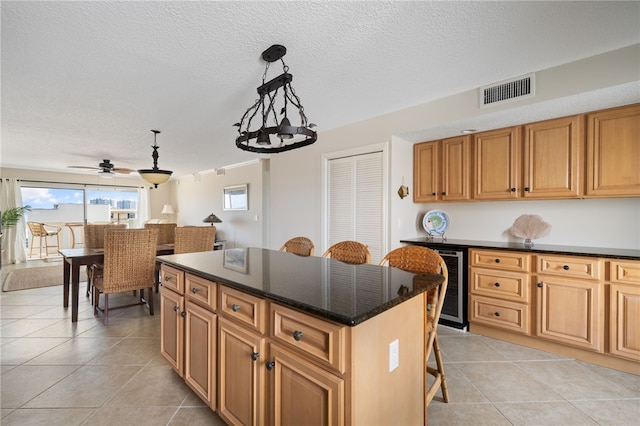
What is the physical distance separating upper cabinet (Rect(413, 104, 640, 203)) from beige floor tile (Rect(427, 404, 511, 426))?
195cm

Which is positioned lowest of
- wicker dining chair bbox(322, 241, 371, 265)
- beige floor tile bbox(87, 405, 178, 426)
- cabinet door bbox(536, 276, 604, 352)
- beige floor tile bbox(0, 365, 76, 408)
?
beige floor tile bbox(87, 405, 178, 426)

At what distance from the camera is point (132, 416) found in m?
1.71

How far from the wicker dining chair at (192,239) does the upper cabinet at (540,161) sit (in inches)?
119

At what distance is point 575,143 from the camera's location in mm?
2447

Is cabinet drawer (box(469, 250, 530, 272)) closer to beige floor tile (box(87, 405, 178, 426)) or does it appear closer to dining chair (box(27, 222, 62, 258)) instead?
beige floor tile (box(87, 405, 178, 426))

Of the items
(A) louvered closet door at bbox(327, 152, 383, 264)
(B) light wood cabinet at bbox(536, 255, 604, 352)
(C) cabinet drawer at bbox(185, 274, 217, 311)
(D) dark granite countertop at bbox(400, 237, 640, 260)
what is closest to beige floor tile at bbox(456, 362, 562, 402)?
(B) light wood cabinet at bbox(536, 255, 604, 352)

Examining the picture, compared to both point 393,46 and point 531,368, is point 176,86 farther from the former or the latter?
point 531,368

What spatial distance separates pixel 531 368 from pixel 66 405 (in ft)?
11.1

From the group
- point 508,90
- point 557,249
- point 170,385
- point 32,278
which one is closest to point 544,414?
point 557,249

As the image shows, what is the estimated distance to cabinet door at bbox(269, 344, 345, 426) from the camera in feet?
3.14

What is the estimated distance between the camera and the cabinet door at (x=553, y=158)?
2449 millimetres

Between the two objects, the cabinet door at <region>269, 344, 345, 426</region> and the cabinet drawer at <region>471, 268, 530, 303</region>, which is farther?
the cabinet drawer at <region>471, 268, 530, 303</region>

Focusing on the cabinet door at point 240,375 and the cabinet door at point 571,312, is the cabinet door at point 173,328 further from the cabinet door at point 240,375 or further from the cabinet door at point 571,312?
the cabinet door at point 571,312

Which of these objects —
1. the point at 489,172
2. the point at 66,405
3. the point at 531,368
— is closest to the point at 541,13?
the point at 489,172
